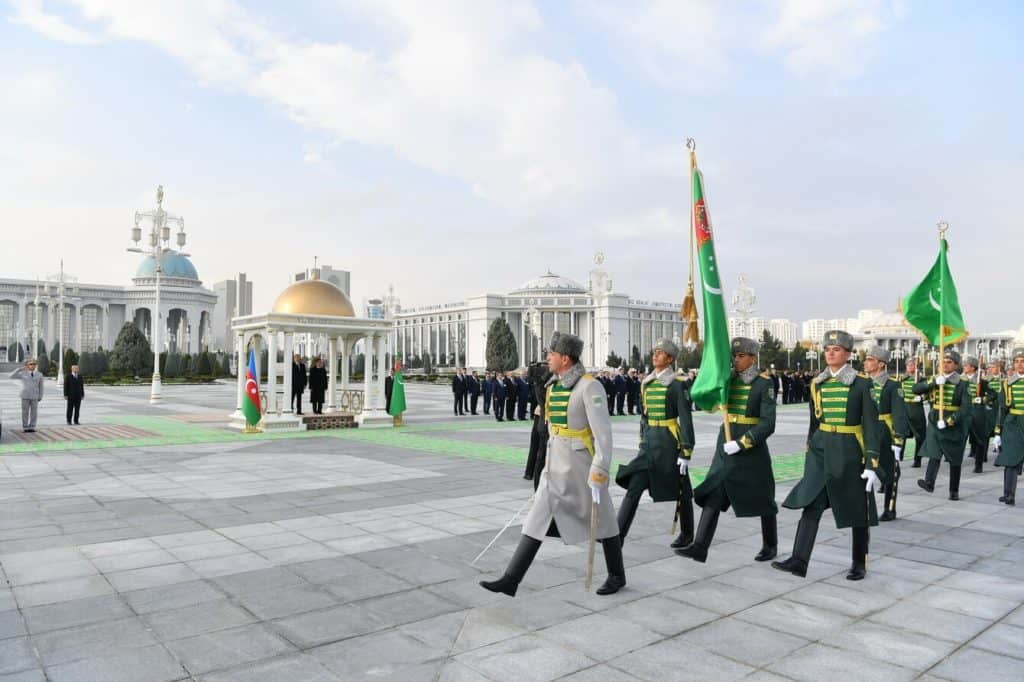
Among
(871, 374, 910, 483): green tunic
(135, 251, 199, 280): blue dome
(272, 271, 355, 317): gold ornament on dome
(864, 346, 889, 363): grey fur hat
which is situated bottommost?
(871, 374, 910, 483): green tunic

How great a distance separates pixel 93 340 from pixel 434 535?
413ft

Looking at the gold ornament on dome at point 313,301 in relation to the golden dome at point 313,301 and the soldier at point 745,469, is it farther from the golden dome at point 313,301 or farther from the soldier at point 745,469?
the soldier at point 745,469

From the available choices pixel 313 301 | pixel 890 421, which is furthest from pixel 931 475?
pixel 313 301

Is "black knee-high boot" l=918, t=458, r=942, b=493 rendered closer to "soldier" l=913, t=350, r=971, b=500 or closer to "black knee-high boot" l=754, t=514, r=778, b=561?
"soldier" l=913, t=350, r=971, b=500

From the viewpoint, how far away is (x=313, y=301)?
1958cm

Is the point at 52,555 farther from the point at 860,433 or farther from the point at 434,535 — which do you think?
the point at 860,433

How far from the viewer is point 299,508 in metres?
8.56

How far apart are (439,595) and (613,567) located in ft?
4.15

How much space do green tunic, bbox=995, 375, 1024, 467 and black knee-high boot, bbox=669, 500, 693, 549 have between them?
529 centimetres

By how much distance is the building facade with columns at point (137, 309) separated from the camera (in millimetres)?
105562

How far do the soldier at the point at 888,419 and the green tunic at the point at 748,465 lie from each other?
1.83 meters

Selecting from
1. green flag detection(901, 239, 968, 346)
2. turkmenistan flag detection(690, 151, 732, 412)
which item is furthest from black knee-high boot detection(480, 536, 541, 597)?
green flag detection(901, 239, 968, 346)

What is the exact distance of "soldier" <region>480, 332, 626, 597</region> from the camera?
4.97 meters

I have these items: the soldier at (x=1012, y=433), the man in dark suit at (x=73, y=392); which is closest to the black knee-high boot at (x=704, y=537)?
the soldier at (x=1012, y=433)
